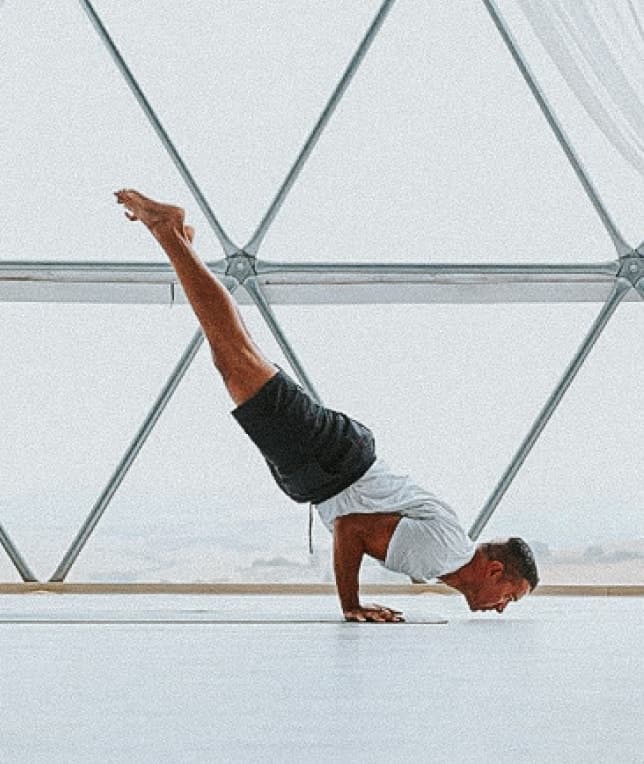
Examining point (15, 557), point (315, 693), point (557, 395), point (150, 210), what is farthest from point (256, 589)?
point (315, 693)

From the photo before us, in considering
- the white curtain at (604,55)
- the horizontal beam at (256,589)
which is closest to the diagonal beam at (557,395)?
the horizontal beam at (256,589)

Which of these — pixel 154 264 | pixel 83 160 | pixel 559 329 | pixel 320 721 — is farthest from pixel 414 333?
A: pixel 320 721

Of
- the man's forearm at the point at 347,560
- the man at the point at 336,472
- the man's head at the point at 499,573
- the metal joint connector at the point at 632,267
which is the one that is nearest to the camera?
the man's forearm at the point at 347,560

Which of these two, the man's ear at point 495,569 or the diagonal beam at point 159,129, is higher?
the diagonal beam at point 159,129

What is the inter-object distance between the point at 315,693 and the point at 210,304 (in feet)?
13.0

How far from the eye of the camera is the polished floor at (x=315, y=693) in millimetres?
2020

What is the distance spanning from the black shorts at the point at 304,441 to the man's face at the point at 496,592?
76 cm

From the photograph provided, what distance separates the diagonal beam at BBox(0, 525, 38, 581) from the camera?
31.6 feet

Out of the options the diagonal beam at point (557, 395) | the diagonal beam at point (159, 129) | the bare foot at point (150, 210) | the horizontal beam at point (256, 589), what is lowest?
the horizontal beam at point (256, 589)

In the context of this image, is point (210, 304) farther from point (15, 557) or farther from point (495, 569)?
point (15, 557)

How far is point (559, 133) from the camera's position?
Result: 8867 millimetres

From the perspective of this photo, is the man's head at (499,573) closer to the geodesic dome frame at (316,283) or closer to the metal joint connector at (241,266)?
the geodesic dome frame at (316,283)

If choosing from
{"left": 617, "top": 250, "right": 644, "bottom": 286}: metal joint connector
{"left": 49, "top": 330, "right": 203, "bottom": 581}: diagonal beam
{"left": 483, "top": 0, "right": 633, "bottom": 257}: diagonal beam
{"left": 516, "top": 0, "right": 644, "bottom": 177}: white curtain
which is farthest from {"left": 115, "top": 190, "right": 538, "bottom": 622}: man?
{"left": 617, "top": 250, "right": 644, "bottom": 286}: metal joint connector

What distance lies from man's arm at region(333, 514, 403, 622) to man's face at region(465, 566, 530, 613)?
1.63 ft
